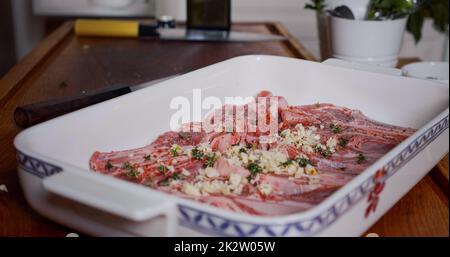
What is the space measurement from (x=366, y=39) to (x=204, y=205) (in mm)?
870

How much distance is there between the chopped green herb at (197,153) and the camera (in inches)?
28.5

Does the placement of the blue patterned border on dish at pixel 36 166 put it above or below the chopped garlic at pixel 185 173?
above

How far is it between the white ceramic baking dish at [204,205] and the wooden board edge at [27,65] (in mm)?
376

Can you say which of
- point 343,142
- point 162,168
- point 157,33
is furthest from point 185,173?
point 157,33

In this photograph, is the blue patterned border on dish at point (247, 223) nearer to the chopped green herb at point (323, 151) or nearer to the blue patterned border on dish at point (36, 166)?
the blue patterned border on dish at point (36, 166)

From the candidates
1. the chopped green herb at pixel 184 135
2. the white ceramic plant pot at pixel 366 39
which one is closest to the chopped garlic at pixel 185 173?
the chopped green herb at pixel 184 135

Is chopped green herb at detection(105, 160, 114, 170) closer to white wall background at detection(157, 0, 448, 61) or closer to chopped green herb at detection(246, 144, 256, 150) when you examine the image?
chopped green herb at detection(246, 144, 256, 150)

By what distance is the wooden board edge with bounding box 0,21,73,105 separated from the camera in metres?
1.08

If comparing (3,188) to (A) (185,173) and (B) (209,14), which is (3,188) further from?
(B) (209,14)

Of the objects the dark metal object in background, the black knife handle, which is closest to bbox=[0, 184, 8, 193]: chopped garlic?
the black knife handle

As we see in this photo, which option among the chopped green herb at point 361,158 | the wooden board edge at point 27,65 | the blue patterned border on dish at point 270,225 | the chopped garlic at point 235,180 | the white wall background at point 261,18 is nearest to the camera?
the blue patterned border on dish at point 270,225

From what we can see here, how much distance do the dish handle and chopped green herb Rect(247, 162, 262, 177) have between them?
19cm

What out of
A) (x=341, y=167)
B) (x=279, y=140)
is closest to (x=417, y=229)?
(x=341, y=167)

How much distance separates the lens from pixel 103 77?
1.20 m
